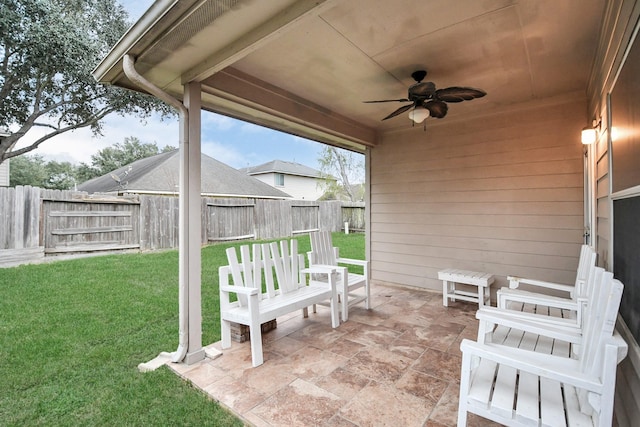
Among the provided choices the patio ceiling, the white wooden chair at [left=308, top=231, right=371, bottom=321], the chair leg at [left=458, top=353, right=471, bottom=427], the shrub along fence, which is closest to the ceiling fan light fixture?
the patio ceiling

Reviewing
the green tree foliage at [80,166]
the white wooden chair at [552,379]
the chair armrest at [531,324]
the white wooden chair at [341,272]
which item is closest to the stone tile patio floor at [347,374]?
the white wooden chair at [341,272]

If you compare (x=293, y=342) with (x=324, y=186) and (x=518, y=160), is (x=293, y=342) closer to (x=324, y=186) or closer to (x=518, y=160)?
(x=518, y=160)

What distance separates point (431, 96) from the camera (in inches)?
114

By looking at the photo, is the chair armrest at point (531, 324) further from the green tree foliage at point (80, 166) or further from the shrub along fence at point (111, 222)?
the green tree foliage at point (80, 166)

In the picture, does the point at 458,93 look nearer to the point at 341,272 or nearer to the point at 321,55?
the point at 321,55

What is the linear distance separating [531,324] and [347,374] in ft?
4.39

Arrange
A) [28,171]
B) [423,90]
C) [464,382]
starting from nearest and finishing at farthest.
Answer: [464,382], [423,90], [28,171]

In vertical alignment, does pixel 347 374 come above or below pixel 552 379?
below

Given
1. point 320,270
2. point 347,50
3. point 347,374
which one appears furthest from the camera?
point 320,270

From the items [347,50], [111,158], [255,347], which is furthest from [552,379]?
[111,158]

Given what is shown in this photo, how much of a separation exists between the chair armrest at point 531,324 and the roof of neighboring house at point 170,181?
38.6ft

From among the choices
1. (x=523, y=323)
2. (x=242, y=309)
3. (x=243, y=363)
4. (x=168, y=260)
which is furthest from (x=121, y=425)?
(x=168, y=260)

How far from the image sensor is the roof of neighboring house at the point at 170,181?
38.0 ft

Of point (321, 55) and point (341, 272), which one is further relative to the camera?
point (341, 272)
